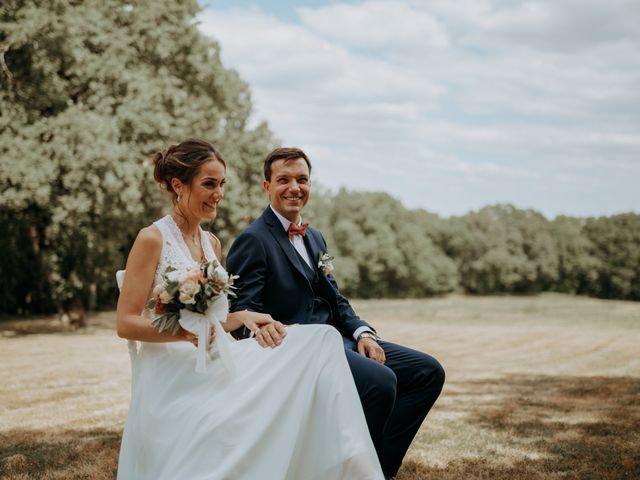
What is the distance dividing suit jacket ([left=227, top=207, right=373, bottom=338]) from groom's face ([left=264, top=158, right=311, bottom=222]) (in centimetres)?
11

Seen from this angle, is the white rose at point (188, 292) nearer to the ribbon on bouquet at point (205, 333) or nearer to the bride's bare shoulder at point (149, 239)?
the ribbon on bouquet at point (205, 333)

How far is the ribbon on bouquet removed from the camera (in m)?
3.91

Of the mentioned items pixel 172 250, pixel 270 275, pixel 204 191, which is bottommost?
pixel 270 275

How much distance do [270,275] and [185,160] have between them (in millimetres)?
1133

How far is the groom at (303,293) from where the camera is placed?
16.3 feet

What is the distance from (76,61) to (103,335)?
906cm

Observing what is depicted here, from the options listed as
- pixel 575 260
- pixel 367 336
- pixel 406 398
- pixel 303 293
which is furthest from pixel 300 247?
pixel 575 260

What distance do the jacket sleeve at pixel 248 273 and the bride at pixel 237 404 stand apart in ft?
1.54

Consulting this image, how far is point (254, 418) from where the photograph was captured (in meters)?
3.73

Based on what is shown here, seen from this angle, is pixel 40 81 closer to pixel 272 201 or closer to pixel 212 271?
pixel 272 201

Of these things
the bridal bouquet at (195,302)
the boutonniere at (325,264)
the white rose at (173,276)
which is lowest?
the bridal bouquet at (195,302)

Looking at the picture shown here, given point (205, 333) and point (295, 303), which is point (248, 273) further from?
point (205, 333)

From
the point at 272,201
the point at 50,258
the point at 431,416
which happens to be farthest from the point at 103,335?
the point at 272,201

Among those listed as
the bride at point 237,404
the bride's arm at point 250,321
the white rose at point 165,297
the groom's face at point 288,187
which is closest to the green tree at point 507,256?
the groom's face at point 288,187
